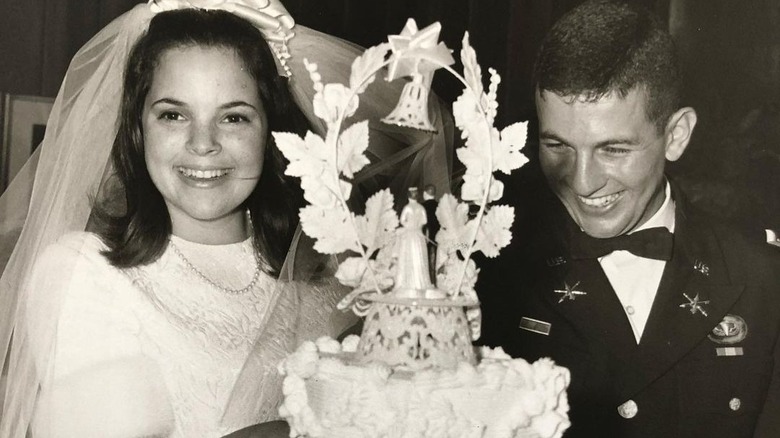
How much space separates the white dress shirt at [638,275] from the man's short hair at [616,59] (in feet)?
0.41

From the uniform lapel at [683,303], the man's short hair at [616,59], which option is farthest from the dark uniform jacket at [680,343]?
the man's short hair at [616,59]

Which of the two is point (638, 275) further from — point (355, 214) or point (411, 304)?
point (411, 304)

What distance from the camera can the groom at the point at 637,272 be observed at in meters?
1.25

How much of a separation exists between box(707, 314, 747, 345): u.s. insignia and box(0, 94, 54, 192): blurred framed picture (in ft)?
3.64

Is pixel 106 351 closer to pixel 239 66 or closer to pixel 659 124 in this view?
pixel 239 66

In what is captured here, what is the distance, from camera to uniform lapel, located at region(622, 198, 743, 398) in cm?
126

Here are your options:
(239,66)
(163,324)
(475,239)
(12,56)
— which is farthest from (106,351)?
(12,56)

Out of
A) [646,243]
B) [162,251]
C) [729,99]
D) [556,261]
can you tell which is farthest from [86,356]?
[729,99]

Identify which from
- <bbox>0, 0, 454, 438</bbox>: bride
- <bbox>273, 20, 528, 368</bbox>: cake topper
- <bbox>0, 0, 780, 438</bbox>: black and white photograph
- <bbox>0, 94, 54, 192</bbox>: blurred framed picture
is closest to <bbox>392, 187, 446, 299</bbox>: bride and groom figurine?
<bbox>273, 20, 528, 368</bbox>: cake topper

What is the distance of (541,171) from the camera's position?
1.33 meters

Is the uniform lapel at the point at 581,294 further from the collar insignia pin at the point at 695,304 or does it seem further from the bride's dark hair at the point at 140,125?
the bride's dark hair at the point at 140,125

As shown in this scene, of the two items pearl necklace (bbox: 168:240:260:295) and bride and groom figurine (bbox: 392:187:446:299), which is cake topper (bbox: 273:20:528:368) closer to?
bride and groom figurine (bbox: 392:187:446:299)

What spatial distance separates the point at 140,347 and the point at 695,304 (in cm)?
72

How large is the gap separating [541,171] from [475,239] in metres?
0.43
